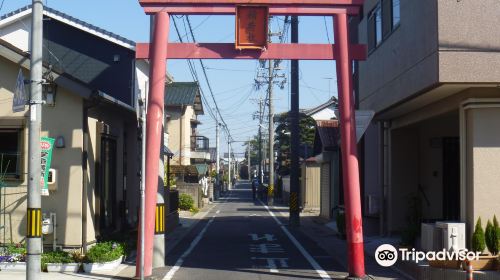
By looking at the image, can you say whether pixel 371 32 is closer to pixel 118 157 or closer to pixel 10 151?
pixel 118 157

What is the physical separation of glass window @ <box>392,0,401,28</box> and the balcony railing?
40.3 metres

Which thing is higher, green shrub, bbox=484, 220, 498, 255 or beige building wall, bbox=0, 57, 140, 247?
beige building wall, bbox=0, 57, 140, 247

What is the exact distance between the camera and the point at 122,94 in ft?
91.1

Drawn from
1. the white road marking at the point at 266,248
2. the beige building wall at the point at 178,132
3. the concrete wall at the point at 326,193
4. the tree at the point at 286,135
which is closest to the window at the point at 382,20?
the white road marking at the point at 266,248

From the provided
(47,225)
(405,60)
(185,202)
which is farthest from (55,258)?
(185,202)

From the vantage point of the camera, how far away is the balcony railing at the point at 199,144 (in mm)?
57594

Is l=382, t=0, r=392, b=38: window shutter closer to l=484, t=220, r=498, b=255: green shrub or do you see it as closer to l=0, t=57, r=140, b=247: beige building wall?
l=484, t=220, r=498, b=255: green shrub

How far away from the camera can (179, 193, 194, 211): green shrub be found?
39.4m

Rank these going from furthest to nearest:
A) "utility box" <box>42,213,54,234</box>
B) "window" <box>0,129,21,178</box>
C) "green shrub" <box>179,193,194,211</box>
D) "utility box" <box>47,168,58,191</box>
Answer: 1. "green shrub" <box>179,193,194,211</box>
2. "window" <box>0,129,21,178</box>
3. "utility box" <box>47,168,58,191</box>
4. "utility box" <box>42,213,54,234</box>

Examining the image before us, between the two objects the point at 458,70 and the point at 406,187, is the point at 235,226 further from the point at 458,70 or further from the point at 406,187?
the point at 458,70

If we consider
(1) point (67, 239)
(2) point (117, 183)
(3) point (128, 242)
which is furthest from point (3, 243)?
(2) point (117, 183)

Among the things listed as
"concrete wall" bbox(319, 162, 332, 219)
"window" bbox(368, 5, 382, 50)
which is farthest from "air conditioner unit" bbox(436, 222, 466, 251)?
"concrete wall" bbox(319, 162, 332, 219)

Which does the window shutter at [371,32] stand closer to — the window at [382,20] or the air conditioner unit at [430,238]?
the window at [382,20]

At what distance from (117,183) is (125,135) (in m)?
1.99
